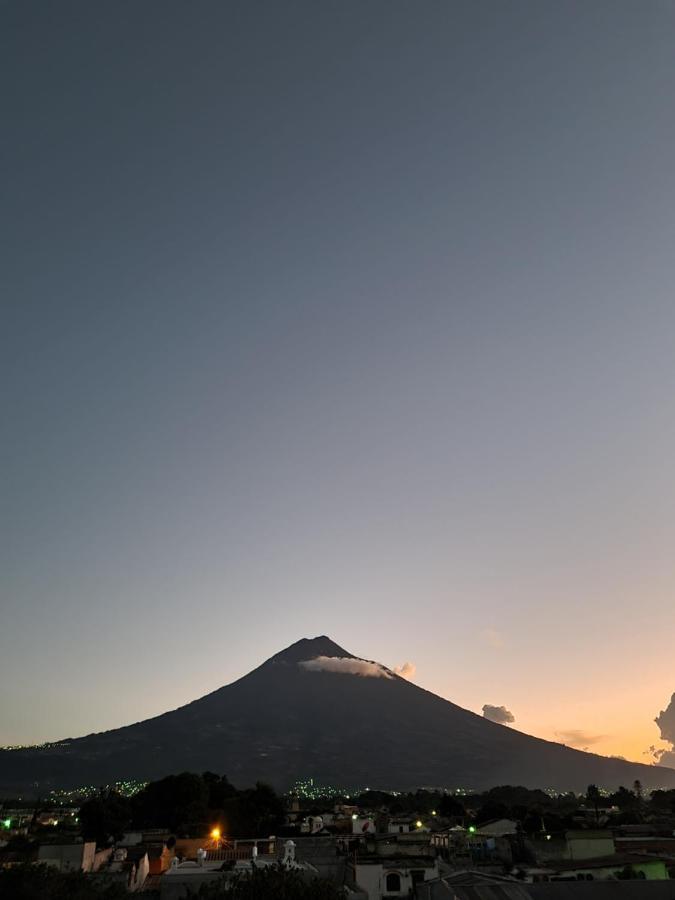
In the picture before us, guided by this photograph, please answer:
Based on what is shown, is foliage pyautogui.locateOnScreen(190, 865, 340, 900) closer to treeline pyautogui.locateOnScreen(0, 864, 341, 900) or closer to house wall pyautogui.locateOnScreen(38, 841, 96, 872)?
treeline pyautogui.locateOnScreen(0, 864, 341, 900)

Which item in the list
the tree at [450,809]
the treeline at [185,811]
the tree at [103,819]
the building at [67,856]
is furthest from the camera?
the tree at [450,809]

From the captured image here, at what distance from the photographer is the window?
38562 mm

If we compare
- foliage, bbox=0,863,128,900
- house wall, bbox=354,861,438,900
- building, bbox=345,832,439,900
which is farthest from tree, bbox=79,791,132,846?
foliage, bbox=0,863,128,900

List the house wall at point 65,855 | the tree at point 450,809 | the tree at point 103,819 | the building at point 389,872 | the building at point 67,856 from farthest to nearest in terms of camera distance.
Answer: the tree at point 450,809, the tree at point 103,819, the building at point 389,872, the house wall at point 65,855, the building at point 67,856

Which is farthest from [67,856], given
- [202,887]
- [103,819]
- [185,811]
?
[103,819]

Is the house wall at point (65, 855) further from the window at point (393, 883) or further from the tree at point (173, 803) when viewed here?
the tree at point (173, 803)

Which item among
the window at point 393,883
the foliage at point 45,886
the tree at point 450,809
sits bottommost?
the tree at point 450,809

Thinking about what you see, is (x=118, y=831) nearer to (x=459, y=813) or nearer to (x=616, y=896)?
(x=459, y=813)

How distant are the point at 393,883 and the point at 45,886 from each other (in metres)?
22.3

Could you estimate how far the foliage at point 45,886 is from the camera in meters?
21.4

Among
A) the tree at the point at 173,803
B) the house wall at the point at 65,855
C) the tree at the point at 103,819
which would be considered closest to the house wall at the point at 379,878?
the house wall at the point at 65,855

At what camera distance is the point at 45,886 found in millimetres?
22391

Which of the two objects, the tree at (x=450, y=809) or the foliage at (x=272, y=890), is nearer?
the foliage at (x=272, y=890)

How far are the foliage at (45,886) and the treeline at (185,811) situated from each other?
50821 millimetres
